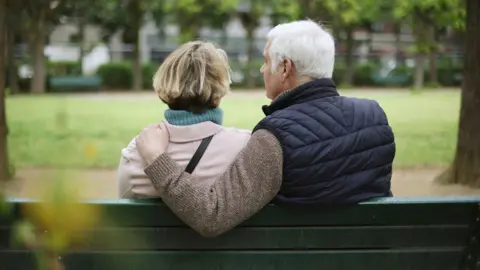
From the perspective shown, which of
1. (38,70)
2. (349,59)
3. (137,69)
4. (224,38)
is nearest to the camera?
(38,70)

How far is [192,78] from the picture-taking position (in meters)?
2.59

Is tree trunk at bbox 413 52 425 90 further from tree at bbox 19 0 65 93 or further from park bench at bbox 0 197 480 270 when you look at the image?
park bench at bbox 0 197 480 270

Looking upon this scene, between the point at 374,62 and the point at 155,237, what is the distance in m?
43.8

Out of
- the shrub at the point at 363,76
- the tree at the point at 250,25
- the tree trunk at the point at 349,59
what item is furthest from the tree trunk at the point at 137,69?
the shrub at the point at 363,76

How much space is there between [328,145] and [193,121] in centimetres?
46

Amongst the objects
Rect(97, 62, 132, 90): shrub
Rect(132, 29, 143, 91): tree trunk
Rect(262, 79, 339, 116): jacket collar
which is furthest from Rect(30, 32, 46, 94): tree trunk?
Rect(262, 79, 339, 116): jacket collar

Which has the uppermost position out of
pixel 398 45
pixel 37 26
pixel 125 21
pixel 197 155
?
pixel 197 155

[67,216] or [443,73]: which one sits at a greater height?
[67,216]

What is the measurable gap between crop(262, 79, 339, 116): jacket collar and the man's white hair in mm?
57

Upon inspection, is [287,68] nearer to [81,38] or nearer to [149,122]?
[149,122]

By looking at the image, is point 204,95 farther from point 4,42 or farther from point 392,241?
point 4,42

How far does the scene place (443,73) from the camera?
138 ft

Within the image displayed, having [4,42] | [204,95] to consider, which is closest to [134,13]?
[4,42]

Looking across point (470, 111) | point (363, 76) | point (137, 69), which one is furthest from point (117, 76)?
point (470, 111)
